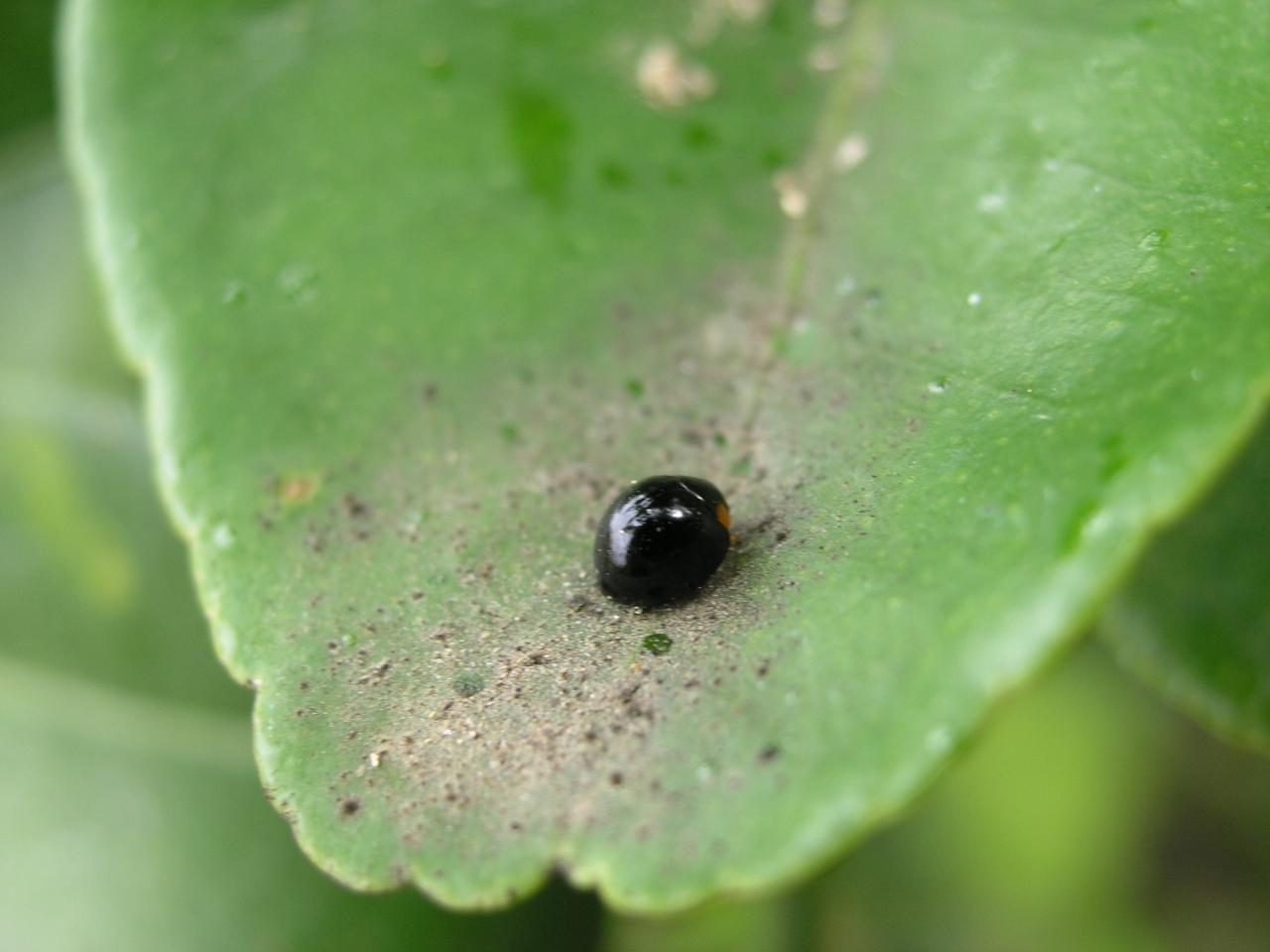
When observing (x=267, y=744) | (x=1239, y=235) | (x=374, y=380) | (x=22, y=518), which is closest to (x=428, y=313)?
(x=374, y=380)

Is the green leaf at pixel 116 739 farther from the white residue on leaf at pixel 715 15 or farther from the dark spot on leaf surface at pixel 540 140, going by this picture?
the white residue on leaf at pixel 715 15

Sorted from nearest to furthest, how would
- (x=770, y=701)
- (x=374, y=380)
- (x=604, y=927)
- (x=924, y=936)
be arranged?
(x=770, y=701)
(x=374, y=380)
(x=604, y=927)
(x=924, y=936)

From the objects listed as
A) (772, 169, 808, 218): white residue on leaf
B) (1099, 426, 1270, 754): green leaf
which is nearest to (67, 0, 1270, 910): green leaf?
(772, 169, 808, 218): white residue on leaf

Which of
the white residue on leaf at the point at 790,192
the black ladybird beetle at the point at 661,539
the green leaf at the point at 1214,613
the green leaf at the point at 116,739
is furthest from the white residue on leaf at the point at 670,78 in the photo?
the green leaf at the point at 116,739

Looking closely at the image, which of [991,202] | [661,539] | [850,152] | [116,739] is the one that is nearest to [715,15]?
[850,152]

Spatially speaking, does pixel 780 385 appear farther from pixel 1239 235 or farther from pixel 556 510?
pixel 1239 235
